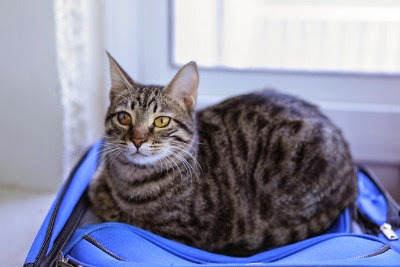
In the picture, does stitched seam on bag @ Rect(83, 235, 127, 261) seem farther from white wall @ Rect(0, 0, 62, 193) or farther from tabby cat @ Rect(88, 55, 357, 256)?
white wall @ Rect(0, 0, 62, 193)

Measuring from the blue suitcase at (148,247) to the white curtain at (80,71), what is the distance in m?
0.23

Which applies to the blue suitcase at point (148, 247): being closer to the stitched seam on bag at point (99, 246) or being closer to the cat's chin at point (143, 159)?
the stitched seam on bag at point (99, 246)

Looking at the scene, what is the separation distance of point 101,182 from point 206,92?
53cm

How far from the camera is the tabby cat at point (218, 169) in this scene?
1.15m

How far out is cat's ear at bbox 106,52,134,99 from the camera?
116 cm

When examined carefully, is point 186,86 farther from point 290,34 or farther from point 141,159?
point 290,34

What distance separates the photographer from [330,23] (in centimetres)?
157

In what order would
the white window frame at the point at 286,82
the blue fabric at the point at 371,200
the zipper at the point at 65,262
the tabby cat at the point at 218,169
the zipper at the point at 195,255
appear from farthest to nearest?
the white window frame at the point at 286,82 < the blue fabric at the point at 371,200 < the tabby cat at the point at 218,169 < the zipper at the point at 195,255 < the zipper at the point at 65,262

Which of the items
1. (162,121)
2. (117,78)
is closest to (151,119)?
(162,121)

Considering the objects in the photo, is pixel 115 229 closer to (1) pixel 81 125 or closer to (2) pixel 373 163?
(1) pixel 81 125

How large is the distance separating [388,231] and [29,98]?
3.20 feet

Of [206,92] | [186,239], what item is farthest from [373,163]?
[186,239]

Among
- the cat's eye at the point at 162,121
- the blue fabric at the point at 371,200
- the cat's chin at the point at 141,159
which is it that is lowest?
the blue fabric at the point at 371,200

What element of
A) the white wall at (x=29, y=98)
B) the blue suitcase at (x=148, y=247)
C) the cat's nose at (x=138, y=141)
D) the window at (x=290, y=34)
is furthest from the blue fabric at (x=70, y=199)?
the window at (x=290, y=34)
